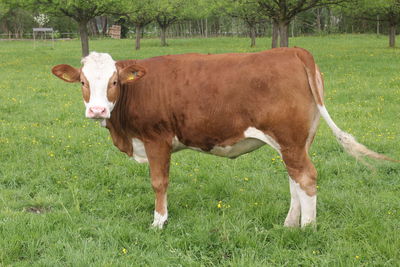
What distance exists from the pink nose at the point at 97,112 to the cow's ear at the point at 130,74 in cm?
51

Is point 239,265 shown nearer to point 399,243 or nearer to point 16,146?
point 399,243

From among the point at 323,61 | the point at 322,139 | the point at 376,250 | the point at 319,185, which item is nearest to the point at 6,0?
the point at 323,61

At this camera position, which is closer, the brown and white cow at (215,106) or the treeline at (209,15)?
the brown and white cow at (215,106)

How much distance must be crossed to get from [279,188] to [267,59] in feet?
7.29

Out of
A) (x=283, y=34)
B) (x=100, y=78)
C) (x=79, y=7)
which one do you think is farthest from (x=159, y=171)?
(x=79, y=7)

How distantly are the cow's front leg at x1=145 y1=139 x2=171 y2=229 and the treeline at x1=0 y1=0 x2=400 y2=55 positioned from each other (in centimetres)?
1768

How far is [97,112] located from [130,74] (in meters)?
0.63

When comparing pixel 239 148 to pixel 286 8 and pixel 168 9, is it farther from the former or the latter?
pixel 168 9

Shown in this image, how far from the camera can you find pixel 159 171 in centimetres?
477

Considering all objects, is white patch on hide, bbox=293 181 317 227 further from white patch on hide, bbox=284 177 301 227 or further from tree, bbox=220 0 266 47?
tree, bbox=220 0 266 47

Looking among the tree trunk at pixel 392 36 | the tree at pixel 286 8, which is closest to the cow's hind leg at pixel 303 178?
the tree at pixel 286 8

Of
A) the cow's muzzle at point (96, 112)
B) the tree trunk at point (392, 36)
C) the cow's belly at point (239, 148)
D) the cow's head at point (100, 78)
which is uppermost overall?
the tree trunk at point (392, 36)

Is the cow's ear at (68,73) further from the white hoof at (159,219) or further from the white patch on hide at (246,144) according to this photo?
the white hoof at (159,219)

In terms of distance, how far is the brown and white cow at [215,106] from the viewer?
416 centimetres
